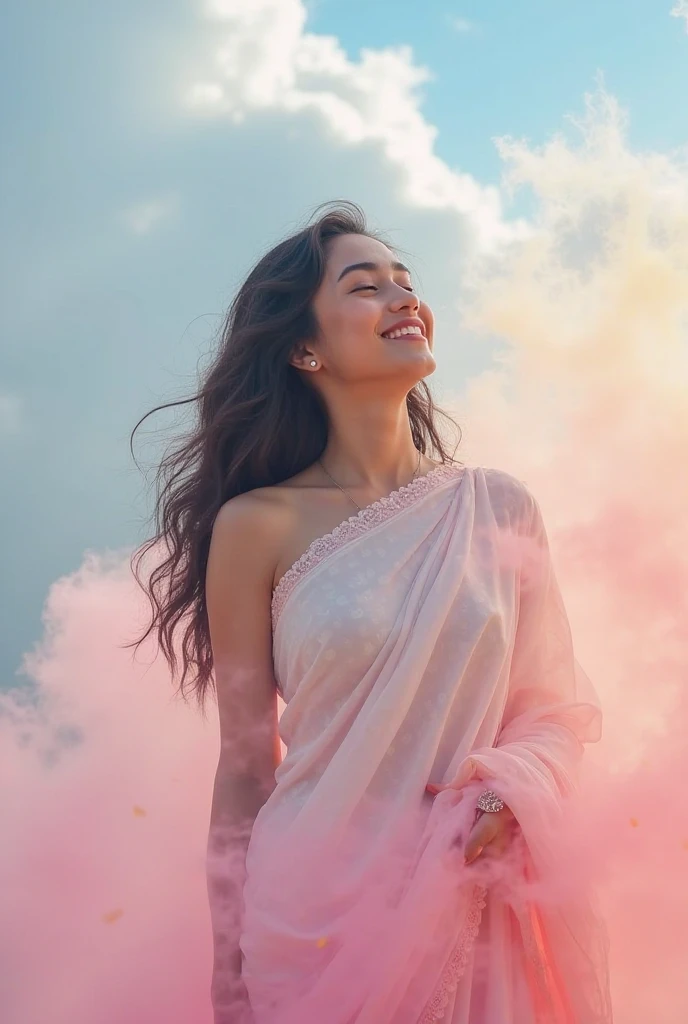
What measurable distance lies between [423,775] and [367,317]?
1381mm

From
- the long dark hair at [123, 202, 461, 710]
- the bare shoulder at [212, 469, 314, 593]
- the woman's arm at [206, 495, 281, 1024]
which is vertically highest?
the long dark hair at [123, 202, 461, 710]

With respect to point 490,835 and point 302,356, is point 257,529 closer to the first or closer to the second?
point 302,356

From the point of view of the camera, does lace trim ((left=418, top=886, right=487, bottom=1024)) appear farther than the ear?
No

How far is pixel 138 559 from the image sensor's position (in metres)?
3.46

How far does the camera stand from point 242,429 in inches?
129

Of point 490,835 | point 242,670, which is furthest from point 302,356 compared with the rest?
point 490,835

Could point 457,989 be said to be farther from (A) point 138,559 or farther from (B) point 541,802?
(A) point 138,559

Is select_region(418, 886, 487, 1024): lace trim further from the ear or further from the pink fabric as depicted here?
the ear

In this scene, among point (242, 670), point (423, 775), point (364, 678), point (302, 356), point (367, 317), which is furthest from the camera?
point (302, 356)

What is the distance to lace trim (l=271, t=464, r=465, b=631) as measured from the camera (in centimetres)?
283

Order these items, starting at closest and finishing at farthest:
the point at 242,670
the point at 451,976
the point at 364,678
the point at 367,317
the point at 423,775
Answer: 1. the point at 451,976
2. the point at 423,775
3. the point at 364,678
4. the point at 242,670
5. the point at 367,317

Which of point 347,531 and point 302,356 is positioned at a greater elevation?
point 302,356

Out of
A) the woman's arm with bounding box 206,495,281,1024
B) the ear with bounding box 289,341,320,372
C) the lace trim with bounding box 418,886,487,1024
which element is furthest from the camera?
the ear with bounding box 289,341,320,372

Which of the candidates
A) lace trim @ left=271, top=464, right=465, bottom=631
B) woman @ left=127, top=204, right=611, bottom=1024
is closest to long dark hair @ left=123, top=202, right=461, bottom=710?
woman @ left=127, top=204, right=611, bottom=1024
